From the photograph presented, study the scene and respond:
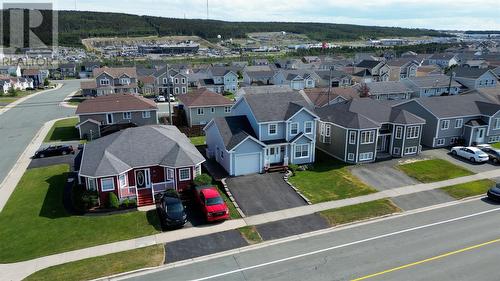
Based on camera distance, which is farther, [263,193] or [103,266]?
[263,193]

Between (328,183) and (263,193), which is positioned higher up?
(328,183)

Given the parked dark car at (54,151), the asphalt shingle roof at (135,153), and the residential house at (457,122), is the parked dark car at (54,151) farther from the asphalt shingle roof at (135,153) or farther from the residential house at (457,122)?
the residential house at (457,122)

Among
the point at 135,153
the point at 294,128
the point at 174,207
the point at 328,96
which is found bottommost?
the point at 174,207

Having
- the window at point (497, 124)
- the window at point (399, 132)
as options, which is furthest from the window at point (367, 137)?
the window at point (497, 124)

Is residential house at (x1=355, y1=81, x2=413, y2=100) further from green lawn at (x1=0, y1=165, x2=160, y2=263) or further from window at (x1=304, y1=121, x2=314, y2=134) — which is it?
green lawn at (x1=0, y1=165, x2=160, y2=263)

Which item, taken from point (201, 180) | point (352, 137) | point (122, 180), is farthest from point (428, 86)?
point (122, 180)

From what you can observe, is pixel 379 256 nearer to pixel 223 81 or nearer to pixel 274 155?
pixel 274 155

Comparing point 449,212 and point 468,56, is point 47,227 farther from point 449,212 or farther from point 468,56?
point 468,56

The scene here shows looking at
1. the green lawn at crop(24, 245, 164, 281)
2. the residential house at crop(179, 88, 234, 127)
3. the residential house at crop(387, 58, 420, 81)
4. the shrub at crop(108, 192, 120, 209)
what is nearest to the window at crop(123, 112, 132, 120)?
the residential house at crop(179, 88, 234, 127)
